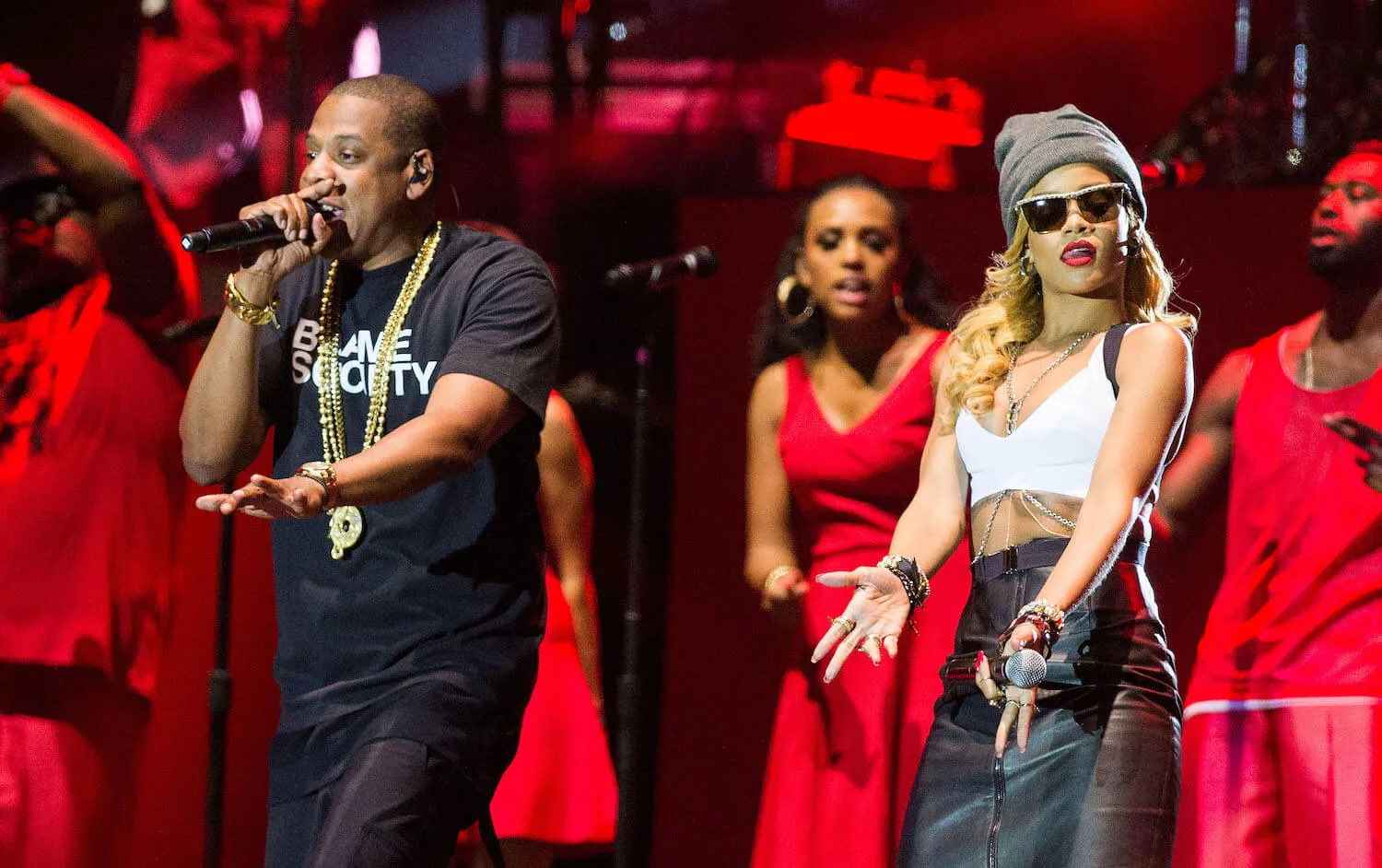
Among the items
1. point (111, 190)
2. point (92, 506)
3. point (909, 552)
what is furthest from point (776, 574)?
point (111, 190)

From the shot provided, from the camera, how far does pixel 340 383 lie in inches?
115

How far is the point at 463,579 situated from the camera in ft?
8.99

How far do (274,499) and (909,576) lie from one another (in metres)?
1.03

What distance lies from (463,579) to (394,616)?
133 mm

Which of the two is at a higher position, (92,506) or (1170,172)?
(1170,172)

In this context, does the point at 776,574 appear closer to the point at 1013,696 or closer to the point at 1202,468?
the point at 1202,468

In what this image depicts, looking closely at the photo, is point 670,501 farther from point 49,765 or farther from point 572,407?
point 49,765

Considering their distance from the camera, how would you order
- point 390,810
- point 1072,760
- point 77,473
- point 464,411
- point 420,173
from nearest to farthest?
point 1072,760
point 390,810
point 464,411
point 420,173
point 77,473

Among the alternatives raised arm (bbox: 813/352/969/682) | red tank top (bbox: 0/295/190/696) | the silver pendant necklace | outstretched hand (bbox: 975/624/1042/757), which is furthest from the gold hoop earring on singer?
red tank top (bbox: 0/295/190/696)

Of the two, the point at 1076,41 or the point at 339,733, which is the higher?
the point at 1076,41

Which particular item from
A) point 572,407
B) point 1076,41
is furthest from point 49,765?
point 1076,41

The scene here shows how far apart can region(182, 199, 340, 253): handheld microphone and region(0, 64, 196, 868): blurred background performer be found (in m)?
2.20

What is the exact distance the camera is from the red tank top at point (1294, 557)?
412cm

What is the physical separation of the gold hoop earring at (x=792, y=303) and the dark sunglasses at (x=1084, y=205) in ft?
5.99
